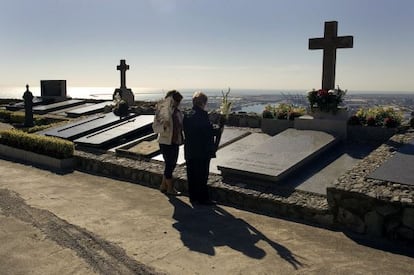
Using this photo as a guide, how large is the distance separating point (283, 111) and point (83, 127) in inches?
237

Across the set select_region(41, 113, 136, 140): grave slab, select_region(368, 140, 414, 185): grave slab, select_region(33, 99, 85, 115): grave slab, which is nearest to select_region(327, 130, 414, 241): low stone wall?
select_region(368, 140, 414, 185): grave slab

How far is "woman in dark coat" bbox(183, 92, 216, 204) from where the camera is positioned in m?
6.55

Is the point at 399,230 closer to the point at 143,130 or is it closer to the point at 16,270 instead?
the point at 16,270

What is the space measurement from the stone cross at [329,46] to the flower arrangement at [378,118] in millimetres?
1116

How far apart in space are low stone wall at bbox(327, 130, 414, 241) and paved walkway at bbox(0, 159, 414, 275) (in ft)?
0.86

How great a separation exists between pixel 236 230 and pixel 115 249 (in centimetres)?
167

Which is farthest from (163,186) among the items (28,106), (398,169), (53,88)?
(53,88)

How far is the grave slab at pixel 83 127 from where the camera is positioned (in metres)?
11.4

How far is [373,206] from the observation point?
5.22 meters

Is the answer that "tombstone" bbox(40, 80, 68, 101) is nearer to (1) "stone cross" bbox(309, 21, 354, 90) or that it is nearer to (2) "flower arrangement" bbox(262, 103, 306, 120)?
(2) "flower arrangement" bbox(262, 103, 306, 120)

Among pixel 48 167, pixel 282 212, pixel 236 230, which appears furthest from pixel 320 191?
pixel 48 167

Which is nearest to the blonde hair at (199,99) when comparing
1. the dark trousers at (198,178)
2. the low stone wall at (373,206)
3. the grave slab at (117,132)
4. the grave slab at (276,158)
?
the dark trousers at (198,178)

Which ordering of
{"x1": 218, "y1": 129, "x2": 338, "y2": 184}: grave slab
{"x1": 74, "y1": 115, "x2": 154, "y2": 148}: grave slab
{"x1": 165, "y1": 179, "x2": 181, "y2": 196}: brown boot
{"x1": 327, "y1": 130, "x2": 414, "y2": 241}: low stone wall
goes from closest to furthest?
{"x1": 327, "y1": 130, "x2": 414, "y2": 241}: low stone wall → {"x1": 218, "y1": 129, "x2": 338, "y2": 184}: grave slab → {"x1": 165, "y1": 179, "x2": 181, "y2": 196}: brown boot → {"x1": 74, "y1": 115, "x2": 154, "y2": 148}: grave slab

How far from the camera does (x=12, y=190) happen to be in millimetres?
7480
